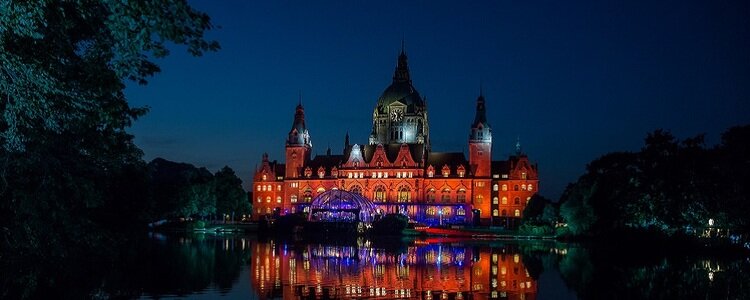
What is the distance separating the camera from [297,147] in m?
145

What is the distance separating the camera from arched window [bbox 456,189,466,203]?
131 meters

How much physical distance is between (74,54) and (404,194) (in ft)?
390

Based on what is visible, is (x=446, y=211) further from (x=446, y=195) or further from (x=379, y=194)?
(x=379, y=194)

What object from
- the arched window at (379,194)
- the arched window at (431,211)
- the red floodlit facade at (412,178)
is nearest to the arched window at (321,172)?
the red floodlit facade at (412,178)

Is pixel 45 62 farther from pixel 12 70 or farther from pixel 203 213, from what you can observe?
pixel 203 213

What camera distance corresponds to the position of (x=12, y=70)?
12.8 m

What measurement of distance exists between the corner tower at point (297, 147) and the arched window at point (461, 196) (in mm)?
32934

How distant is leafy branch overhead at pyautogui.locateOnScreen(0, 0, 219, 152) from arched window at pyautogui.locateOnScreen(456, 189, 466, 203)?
380 ft

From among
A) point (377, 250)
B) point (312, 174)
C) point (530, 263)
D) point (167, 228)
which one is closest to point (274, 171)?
point (312, 174)

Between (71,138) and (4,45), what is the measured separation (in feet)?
20.6

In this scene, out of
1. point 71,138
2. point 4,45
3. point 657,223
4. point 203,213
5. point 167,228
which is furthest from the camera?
point 203,213

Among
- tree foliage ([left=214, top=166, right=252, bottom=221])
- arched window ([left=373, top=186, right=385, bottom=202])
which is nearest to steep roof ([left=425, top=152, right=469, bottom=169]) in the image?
arched window ([left=373, top=186, right=385, bottom=202])

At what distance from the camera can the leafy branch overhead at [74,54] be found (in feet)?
35.8

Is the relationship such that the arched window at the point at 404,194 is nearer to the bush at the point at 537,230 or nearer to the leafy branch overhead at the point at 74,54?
the bush at the point at 537,230
